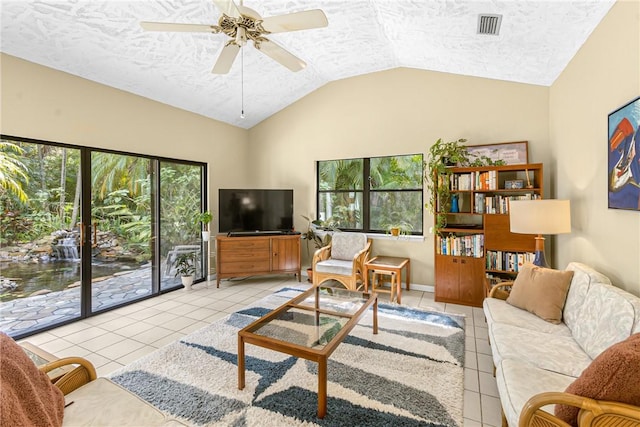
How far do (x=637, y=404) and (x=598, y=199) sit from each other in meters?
1.84

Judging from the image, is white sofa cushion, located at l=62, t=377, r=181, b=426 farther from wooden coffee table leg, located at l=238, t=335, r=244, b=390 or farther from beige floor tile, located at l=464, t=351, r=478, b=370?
beige floor tile, located at l=464, t=351, r=478, b=370

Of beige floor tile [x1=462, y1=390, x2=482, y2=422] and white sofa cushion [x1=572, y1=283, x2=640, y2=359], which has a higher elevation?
white sofa cushion [x1=572, y1=283, x2=640, y2=359]

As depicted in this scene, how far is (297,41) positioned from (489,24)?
2.11 m

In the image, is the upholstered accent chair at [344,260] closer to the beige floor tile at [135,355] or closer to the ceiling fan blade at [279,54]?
the beige floor tile at [135,355]

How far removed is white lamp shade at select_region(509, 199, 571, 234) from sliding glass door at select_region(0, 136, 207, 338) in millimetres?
4586

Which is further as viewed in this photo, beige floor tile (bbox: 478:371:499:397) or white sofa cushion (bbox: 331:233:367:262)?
white sofa cushion (bbox: 331:233:367:262)

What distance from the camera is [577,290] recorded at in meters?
2.16

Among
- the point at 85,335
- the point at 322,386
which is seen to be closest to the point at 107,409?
the point at 322,386

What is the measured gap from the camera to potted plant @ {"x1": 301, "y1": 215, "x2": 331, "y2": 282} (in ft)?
15.7

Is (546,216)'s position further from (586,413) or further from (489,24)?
(586,413)

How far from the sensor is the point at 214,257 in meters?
5.04

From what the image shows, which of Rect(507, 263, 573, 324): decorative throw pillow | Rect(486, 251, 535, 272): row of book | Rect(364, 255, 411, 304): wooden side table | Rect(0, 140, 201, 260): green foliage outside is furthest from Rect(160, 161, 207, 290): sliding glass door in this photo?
Answer: Rect(507, 263, 573, 324): decorative throw pillow

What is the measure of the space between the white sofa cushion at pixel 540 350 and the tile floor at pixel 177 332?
1.19 ft

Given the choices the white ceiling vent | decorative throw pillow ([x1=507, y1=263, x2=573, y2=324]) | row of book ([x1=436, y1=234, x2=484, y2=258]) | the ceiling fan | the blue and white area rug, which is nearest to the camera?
the blue and white area rug
